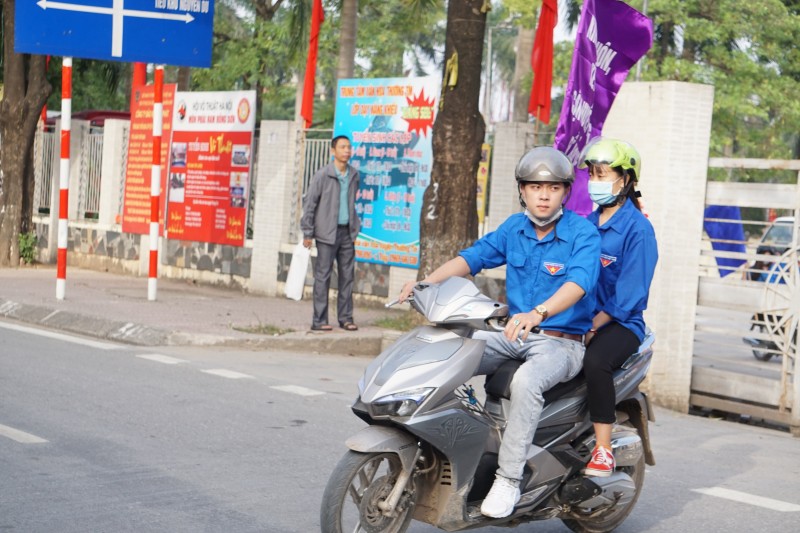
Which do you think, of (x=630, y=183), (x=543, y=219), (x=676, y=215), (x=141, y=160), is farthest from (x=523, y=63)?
(x=543, y=219)

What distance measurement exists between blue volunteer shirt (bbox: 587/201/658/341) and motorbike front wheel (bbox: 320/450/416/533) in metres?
1.42

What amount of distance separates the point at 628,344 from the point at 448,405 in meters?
1.14

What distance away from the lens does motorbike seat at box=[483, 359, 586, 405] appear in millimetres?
5066

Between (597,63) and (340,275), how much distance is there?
402cm

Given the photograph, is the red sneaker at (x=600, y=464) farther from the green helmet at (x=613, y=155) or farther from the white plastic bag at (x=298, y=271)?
the white plastic bag at (x=298, y=271)

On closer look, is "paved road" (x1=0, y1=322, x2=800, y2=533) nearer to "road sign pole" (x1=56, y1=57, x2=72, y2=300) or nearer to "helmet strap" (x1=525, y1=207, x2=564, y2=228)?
"helmet strap" (x1=525, y1=207, x2=564, y2=228)

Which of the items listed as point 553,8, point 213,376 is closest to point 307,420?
point 213,376

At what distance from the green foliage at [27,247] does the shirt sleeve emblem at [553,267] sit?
15.9 metres

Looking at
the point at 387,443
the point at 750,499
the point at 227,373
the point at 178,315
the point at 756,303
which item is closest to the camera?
the point at 387,443

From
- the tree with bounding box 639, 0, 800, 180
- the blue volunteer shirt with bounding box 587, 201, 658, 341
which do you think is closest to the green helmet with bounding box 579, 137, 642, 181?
the blue volunteer shirt with bounding box 587, 201, 658, 341

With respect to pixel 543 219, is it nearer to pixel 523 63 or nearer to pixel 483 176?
pixel 483 176

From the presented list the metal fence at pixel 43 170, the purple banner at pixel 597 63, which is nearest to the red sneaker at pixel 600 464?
the purple banner at pixel 597 63

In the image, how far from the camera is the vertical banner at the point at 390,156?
14289mm

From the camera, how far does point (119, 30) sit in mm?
14359
